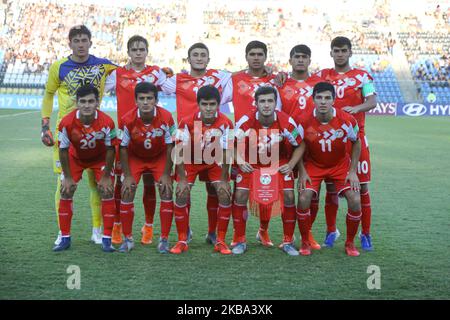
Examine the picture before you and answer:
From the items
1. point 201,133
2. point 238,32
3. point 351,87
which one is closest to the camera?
point 201,133

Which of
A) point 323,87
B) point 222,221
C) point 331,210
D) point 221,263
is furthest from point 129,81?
point 331,210

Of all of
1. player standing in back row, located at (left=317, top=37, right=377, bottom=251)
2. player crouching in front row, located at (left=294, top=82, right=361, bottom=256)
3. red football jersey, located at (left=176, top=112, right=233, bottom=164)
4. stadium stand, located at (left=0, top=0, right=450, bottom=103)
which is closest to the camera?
player crouching in front row, located at (left=294, top=82, right=361, bottom=256)

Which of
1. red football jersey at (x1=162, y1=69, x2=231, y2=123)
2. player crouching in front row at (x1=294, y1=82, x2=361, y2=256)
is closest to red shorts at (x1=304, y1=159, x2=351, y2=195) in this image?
player crouching in front row at (x1=294, y1=82, x2=361, y2=256)

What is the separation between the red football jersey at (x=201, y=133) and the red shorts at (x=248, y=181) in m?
0.27

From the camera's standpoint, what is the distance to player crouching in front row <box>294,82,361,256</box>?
17.1 feet

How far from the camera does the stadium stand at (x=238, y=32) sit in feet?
105

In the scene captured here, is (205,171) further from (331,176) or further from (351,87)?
(351,87)

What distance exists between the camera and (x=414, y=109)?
92.0 feet

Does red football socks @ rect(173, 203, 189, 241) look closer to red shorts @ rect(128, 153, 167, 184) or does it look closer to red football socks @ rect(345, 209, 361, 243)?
red shorts @ rect(128, 153, 167, 184)

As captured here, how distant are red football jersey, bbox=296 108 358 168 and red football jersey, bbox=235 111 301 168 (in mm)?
109

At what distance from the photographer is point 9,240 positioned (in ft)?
17.6

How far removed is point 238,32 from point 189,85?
30.7m
